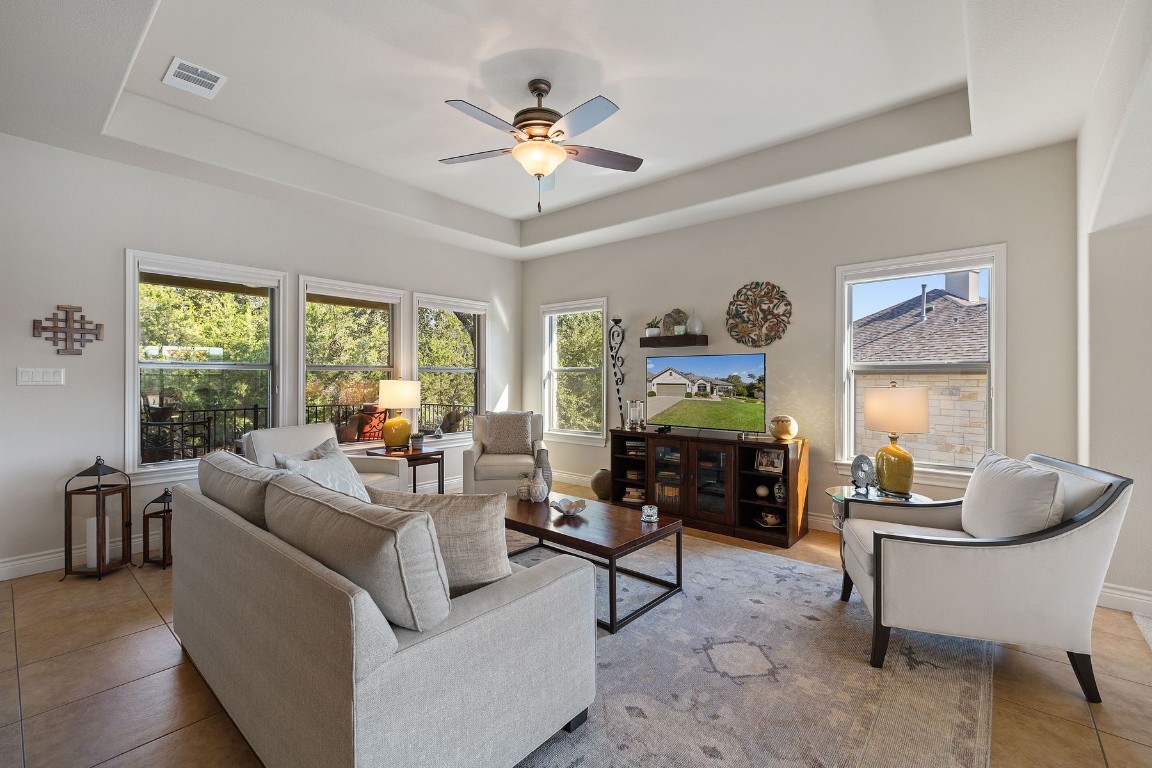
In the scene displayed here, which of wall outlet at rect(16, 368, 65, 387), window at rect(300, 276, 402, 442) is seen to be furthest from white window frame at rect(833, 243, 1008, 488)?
wall outlet at rect(16, 368, 65, 387)

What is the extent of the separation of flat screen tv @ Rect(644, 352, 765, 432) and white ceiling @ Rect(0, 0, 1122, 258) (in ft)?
4.41

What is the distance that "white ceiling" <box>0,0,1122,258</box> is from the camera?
2441 millimetres

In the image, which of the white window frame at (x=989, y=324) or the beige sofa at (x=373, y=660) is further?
the white window frame at (x=989, y=324)

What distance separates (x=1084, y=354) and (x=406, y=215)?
16.0ft

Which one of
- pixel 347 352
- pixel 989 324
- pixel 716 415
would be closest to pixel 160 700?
pixel 347 352

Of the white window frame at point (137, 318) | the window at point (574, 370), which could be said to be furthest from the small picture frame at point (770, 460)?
the white window frame at point (137, 318)

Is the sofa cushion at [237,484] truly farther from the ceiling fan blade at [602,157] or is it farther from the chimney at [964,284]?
the chimney at [964,284]

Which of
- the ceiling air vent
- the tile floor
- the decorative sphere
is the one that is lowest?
the tile floor

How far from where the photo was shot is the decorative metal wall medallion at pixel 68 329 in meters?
3.36

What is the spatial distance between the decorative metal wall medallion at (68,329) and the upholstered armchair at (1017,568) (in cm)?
475

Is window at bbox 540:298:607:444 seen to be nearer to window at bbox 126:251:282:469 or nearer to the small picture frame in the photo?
the small picture frame

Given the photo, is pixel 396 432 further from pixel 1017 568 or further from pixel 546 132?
pixel 1017 568

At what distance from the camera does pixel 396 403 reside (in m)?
4.78

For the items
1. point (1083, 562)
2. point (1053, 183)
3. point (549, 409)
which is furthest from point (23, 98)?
point (1053, 183)
